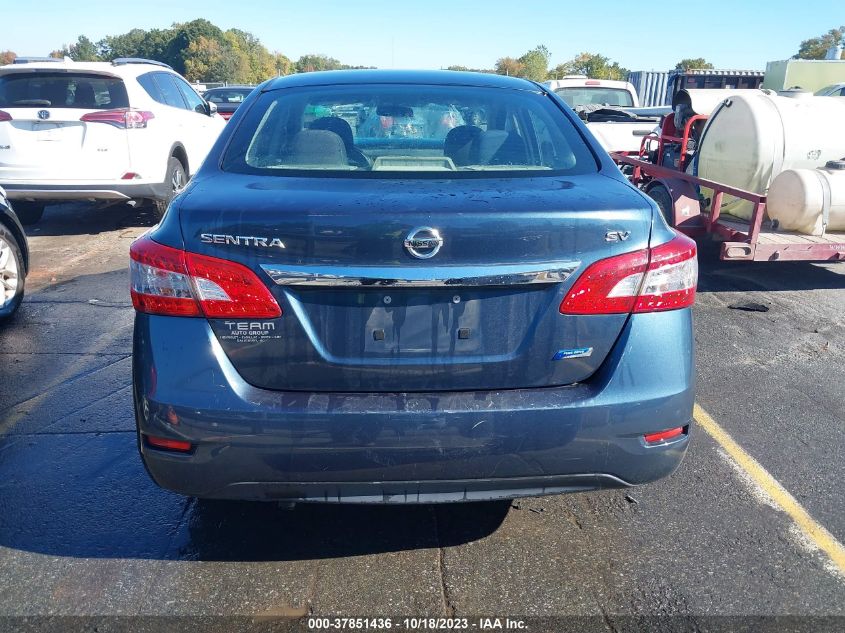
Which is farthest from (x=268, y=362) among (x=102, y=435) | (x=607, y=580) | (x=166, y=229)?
(x=102, y=435)

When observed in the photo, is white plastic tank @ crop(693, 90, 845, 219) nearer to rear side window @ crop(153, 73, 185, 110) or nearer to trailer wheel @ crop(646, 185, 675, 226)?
trailer wheel @ crop(646, 185, 675, 226)

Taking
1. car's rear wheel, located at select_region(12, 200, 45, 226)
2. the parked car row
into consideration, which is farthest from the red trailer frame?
car's rear wheel, located at select_region(12, 200, 45, 226)

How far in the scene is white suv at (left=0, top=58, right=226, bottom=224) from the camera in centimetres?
744

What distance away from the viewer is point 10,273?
5.20m

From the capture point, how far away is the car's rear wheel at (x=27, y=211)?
8641 millimetres

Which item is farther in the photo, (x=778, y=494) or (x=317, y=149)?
(x=778, y=494)

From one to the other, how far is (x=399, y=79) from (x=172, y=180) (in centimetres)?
587

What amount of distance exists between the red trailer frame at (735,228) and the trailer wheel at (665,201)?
0.01m

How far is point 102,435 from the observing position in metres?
3.56

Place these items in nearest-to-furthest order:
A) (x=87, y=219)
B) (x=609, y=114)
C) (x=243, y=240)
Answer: (x=243, y=240) < (x=87, y=219) < (x=609, y=114)

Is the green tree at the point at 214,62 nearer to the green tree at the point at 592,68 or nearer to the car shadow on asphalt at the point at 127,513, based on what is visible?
the green tree at the point at 592,68

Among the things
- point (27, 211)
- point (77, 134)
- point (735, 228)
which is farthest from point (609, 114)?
point (27, 211)

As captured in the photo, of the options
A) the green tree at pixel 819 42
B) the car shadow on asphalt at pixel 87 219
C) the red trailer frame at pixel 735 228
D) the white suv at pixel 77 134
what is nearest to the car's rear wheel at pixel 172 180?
the white suv at pixel 77 134

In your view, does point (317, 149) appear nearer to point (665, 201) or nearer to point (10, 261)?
point (10, 261)
